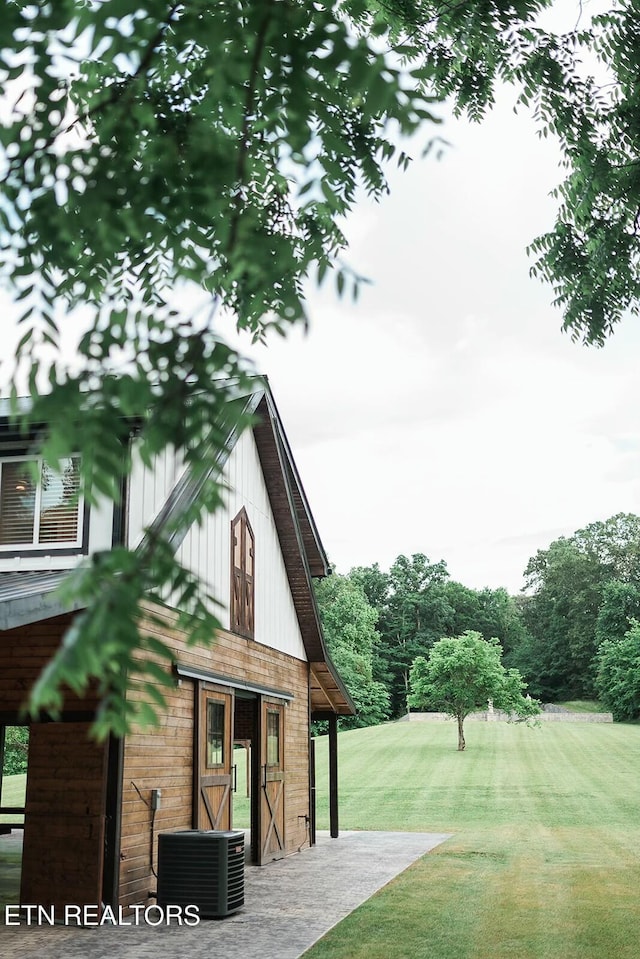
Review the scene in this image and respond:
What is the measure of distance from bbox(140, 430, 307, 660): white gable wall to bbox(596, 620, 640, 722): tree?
42.2 metres

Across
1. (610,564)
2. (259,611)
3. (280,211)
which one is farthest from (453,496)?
(280,211)

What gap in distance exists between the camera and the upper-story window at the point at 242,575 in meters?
12.0

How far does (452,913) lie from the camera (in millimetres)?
9320

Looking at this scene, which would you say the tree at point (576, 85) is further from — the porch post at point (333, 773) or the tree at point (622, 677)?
the tree at point (622, 677)

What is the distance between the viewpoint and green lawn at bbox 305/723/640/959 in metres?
8.12

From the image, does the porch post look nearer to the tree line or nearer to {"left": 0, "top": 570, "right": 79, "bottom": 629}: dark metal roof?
{"left": 0, "top": 570, "right": 79, "bottom": 629}: dark metal roof

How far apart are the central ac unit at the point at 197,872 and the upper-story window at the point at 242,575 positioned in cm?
331

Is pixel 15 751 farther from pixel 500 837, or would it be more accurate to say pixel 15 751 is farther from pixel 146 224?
pixel 146 224

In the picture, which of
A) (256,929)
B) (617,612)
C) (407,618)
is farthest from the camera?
(407,618)

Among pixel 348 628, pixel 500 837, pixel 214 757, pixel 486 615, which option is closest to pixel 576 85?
pixel 214 757

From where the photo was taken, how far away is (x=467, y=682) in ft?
125

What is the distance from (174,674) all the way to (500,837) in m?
11.6

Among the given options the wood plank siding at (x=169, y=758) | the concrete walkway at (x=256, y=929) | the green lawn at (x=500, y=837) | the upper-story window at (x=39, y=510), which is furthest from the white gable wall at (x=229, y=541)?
the green lawn at (x=500, y=837)

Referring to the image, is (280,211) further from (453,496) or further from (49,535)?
(453,496)
